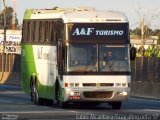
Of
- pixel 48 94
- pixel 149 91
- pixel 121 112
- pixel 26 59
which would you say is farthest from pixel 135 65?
pixel 121 112

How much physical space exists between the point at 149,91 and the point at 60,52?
41.2 ft

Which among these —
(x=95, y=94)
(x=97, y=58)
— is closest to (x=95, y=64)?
(x=97, y=58)

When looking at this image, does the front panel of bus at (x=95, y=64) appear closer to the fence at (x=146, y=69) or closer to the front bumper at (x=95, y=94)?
the front bumper at (x=95, y=94)

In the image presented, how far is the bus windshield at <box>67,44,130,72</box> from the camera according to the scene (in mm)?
29156

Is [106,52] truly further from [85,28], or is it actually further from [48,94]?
[48,94]

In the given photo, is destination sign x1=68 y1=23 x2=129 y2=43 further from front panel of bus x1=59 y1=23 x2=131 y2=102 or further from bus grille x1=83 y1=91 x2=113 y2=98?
bus grille x1=83 y1=91 x2=113 y2=98

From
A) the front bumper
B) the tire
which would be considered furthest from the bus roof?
the tire

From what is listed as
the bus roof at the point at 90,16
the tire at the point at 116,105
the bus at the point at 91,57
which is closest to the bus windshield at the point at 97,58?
the bus at the point at 91,57

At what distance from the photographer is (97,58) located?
96.1 ft

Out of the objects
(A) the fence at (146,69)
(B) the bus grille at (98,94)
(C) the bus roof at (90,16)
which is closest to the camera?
(B) the bus grille at (98,94)

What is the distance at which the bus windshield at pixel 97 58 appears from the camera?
29156mm

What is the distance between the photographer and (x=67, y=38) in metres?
29.3

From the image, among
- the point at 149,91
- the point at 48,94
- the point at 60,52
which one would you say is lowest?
the point at 149,91

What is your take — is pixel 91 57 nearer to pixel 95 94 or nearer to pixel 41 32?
pixel 95 94
